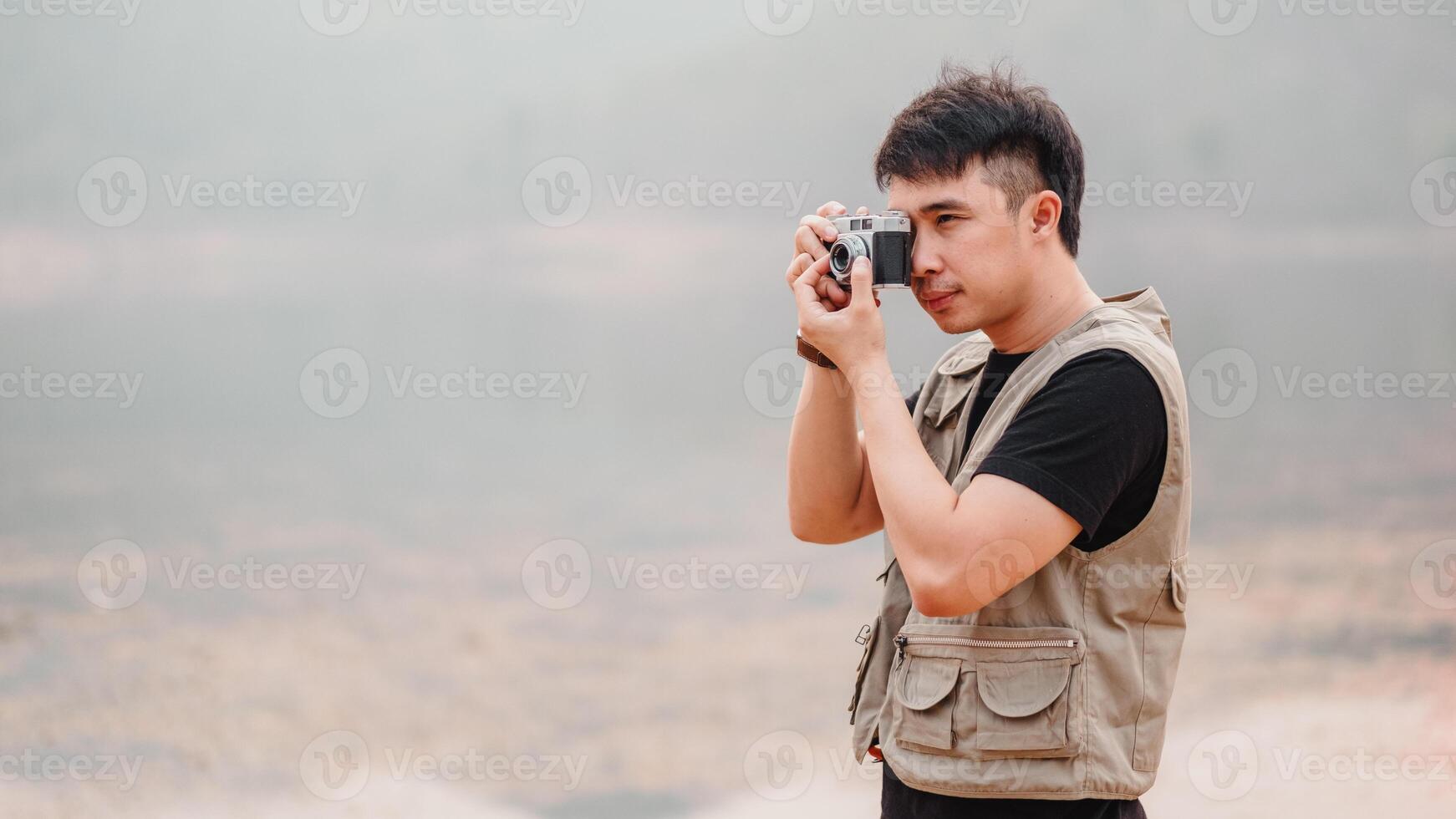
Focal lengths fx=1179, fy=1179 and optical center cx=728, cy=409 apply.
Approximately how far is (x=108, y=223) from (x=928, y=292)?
2.38 metres

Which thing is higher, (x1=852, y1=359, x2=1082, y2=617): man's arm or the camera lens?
the camera lens

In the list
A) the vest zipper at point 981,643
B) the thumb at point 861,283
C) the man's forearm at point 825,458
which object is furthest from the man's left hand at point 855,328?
the vest zipper at point 981,643

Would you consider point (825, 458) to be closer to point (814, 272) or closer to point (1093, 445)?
point (814, 272)

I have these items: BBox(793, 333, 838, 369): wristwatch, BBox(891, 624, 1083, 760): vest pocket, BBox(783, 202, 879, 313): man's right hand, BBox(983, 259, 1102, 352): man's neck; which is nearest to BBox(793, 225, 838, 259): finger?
BBox(783, 202, 879, 313): man's right hand

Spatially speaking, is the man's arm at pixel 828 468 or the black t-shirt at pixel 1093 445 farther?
the man's arm at pixel 828 468

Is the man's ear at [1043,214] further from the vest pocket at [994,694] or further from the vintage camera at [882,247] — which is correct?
the vest pocket at [994,694]

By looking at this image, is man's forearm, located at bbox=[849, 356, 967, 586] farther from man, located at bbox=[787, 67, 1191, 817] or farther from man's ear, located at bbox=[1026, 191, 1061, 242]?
man's ear, located at bbox=[1026, 191, 1061, 242]

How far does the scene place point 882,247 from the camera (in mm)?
1363

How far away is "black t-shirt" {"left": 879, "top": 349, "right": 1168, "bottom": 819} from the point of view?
118 cm

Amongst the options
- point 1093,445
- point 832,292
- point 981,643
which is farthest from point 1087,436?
point 832,292

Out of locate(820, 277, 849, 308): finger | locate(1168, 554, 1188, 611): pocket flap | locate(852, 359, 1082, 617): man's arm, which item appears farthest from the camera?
locate(820, 277, 849, 308): finger

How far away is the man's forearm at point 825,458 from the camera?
1.50 m

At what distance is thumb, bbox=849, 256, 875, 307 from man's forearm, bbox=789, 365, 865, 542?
0.52 ft

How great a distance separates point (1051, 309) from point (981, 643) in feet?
1.30
